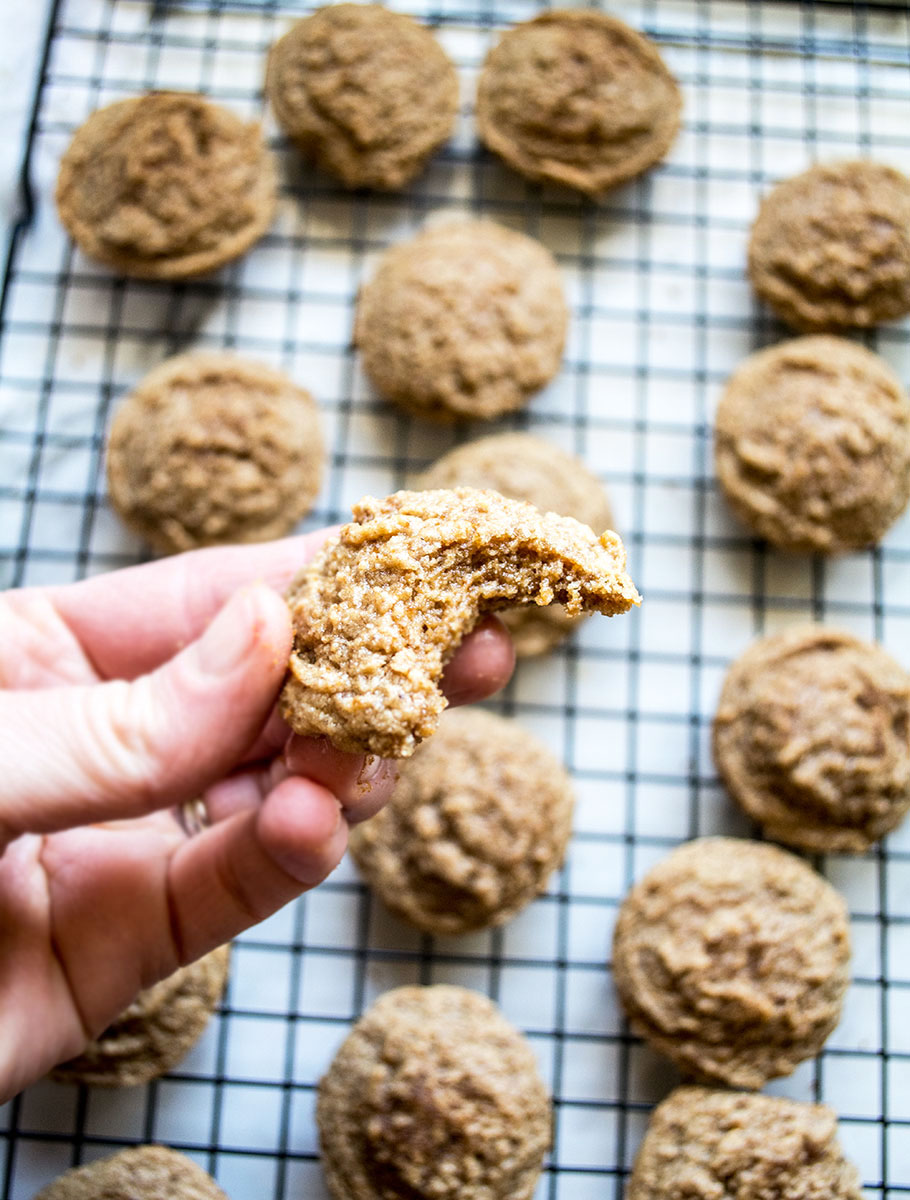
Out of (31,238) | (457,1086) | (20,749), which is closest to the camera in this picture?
(20,749)

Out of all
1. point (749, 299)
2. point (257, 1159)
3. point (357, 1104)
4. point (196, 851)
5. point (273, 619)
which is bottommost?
point (257, 1159)

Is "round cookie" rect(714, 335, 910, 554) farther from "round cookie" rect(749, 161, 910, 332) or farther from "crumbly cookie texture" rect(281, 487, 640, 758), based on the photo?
"crumbly cookie texture" rect(281, 487, 640, 758)

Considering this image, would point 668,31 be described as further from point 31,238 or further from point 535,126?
point 31,238

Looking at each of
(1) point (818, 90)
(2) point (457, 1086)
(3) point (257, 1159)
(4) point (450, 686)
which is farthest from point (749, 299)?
(3) point (257, 1159)

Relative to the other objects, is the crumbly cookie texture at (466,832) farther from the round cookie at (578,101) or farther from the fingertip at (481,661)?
the round cookie at (578,101)

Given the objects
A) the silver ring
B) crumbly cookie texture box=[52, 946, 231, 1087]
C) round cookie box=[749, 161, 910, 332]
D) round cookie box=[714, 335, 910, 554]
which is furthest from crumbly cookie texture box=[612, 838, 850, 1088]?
round cookie box=[749, 161, 910, 332]

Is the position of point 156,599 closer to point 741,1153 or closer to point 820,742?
point 820,742
